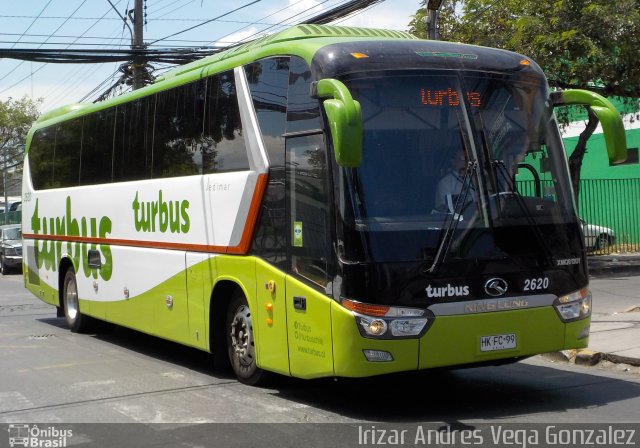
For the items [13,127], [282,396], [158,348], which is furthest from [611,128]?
[13,127]

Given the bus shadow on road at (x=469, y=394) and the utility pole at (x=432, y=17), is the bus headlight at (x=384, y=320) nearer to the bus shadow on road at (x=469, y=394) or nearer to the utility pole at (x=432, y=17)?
the bus shadow on road at (x=469, y=394)

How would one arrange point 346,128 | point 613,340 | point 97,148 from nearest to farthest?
1. point 346,128
2. point 613,340
3. point 97,148

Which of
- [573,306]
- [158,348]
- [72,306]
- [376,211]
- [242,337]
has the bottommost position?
[158,348]

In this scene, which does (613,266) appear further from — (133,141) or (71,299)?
(133,141)

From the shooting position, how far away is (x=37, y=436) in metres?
7.15

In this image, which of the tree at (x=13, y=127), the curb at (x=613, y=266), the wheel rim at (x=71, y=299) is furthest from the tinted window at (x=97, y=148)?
the tree at (x=13, y=127)

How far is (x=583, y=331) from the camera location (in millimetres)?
8078

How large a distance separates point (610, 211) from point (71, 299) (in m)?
17.6

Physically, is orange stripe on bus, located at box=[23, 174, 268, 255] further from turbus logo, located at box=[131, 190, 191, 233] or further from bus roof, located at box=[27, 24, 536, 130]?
bus roof, located at box=[27, 24, 536, 130]

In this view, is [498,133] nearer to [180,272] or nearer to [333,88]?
[333,88]

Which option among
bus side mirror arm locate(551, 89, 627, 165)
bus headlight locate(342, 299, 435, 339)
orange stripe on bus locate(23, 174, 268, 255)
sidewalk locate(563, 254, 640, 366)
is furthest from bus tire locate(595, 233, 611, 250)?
bus headlight locate(342, 299, 435, 339)

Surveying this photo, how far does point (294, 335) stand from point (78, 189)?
6970 millimetres

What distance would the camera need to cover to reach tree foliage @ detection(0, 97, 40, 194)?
57312 mm

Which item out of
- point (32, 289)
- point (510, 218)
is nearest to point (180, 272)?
point (510, 218)
